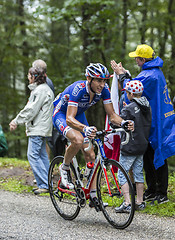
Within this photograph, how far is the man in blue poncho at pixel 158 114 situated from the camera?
553 cm

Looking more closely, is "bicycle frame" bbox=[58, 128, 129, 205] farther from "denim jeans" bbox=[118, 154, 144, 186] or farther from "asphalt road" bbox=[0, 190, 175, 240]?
"denim jeans" bbox=[118, 154, 144, 186]

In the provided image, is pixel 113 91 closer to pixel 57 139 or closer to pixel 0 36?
pixel 57 139

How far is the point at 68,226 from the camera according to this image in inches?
182

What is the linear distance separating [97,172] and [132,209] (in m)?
0.74

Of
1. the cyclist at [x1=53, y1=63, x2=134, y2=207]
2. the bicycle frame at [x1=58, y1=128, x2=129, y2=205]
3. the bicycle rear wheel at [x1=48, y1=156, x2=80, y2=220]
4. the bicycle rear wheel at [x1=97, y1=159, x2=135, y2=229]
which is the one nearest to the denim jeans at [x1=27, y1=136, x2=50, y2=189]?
the bicycle rear wheel at [x1=48, y1=156, x2=80, y2=220]

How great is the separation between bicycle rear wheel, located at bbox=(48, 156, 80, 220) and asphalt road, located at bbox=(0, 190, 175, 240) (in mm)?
111

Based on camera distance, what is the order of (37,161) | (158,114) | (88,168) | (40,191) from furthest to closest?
(37,161) < (40,191) < (158,114) < (88,168)

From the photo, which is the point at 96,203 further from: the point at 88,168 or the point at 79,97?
the point at 79,97

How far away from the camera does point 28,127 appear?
6.79 m

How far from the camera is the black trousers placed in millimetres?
5637

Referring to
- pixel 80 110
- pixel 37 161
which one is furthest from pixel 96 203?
pixel 37 161

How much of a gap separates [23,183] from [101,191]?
11.3 ft

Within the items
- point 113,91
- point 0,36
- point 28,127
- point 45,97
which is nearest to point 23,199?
point 28,127

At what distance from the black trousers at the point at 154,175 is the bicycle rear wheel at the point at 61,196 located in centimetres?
155
